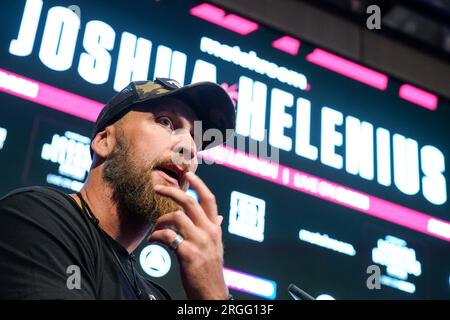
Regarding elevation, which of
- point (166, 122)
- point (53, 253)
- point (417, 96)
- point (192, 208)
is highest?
point (417, 96)

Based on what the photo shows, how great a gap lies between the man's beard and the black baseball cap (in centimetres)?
12

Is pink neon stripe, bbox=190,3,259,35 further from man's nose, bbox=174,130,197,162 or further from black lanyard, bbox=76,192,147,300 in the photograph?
black lanyard, bbox=76,192,147,300

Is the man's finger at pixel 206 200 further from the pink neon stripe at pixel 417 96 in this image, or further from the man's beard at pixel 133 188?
the pink neon stripe at pixel 417 96

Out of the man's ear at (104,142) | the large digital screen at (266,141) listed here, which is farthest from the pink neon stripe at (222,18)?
the man's ear at (104,142)

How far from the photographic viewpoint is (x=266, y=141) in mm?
3430

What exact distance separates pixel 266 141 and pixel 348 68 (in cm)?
100

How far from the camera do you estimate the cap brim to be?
1686mm

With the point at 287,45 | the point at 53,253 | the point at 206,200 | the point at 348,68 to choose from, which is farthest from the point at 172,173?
the point at 348,68

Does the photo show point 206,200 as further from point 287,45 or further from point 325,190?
point 287,45

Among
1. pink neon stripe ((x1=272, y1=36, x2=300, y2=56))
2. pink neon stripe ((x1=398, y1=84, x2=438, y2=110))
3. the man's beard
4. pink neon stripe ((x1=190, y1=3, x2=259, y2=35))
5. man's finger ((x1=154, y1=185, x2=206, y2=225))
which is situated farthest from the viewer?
pink neon stripe ((x1=398, y1=84, x2=438, y2=110))

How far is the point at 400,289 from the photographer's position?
335 centimetres

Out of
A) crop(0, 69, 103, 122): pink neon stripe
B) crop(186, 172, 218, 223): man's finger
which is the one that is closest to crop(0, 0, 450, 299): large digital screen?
crop(0, 69, 103, 122): pink neon stripe
